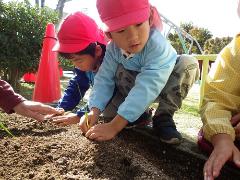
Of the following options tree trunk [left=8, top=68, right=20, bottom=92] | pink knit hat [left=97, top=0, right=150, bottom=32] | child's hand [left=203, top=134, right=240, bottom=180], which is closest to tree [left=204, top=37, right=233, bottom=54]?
tree trunk [left=8, top=68, right=20, bottom=92]

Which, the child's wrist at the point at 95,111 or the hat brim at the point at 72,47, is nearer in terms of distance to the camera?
the child's wrist at the point at 95,111

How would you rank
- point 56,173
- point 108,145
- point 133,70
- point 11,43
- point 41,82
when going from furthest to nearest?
point 11,43, point 41,82, point 133,70, point 108,145, point 56,173

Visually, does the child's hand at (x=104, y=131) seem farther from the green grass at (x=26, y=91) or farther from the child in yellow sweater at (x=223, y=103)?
the green grass at (x=26, y=91)

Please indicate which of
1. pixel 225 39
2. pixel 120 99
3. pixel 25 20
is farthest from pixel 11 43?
pixel 225 39

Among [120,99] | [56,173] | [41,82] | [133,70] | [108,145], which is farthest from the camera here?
[41,82]

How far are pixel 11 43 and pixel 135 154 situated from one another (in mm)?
3201

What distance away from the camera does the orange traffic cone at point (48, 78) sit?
356cm

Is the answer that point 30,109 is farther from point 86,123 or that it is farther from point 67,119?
point 86,123

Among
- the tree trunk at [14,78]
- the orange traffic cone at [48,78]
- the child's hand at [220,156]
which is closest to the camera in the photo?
the child's hand at [220,156]

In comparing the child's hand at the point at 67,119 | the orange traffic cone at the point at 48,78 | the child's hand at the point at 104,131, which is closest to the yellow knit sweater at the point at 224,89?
the child's hand at the point at 104,131

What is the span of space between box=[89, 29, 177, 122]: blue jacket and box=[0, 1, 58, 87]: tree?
255 cm

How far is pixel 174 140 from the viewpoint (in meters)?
1.81

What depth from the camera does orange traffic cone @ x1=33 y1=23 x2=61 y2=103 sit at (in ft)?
11.7

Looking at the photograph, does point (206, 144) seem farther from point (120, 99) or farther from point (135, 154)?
point (120, 99)
